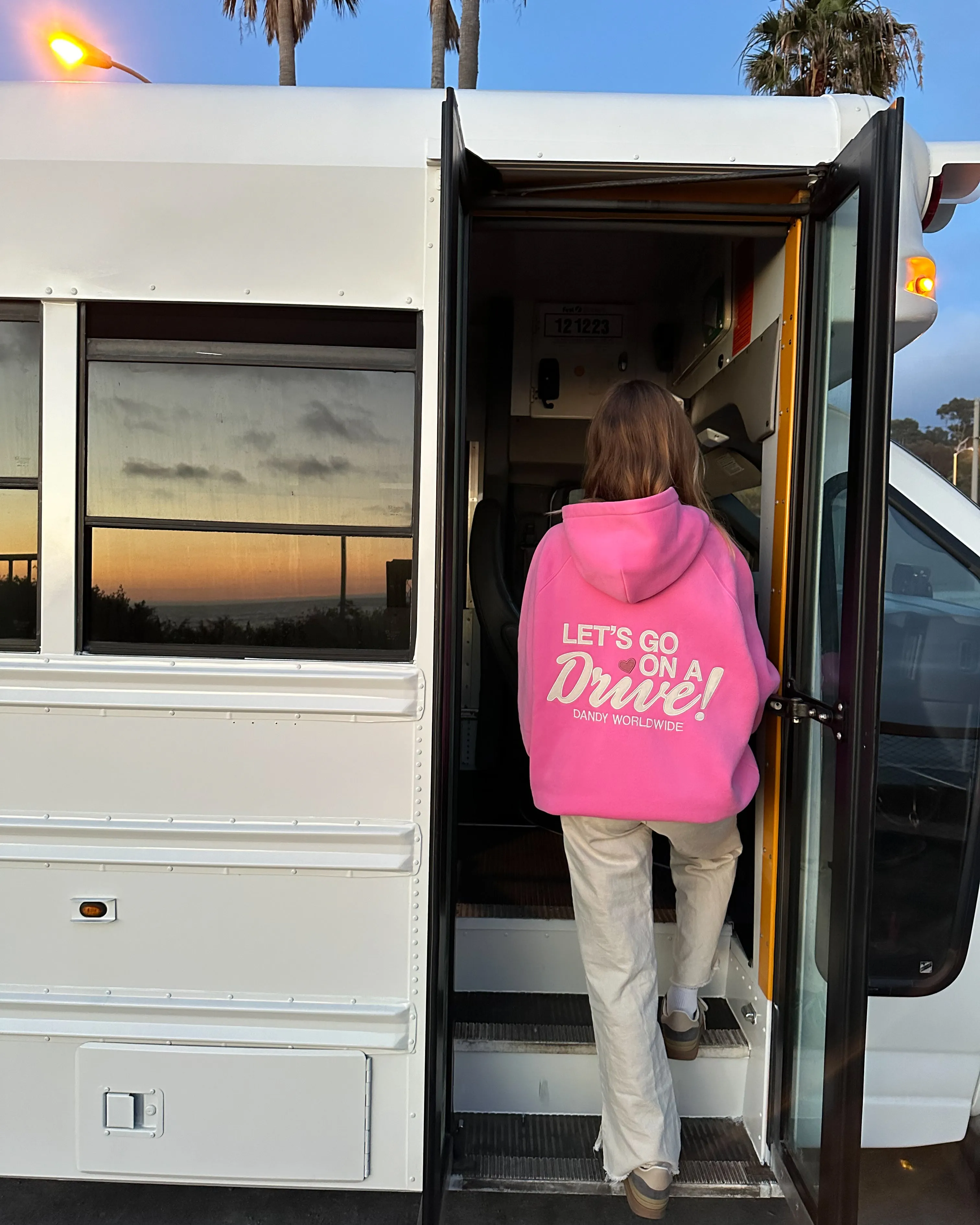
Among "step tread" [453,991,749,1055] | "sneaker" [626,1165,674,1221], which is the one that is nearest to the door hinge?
"step tread" [453,991,749,1055]

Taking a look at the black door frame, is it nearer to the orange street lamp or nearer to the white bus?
the white bus

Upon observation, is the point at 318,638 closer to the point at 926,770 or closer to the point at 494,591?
the point at 494,591

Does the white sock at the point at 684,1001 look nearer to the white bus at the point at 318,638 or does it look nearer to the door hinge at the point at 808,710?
the white bus at the point at 318,638

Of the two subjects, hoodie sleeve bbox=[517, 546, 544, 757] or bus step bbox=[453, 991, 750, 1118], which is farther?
bus step bbox=[453, 991, 750, 1118]

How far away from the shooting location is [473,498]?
419cm

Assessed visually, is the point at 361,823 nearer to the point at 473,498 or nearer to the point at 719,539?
the point at 719,539

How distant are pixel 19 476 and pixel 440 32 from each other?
11.8m

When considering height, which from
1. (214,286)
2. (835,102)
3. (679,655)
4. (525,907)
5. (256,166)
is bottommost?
(525,907)

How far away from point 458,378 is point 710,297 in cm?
149

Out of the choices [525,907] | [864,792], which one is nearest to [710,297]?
[864,792]

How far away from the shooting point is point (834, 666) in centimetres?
177

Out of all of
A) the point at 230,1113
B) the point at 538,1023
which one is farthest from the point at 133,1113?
the point at 538,1023

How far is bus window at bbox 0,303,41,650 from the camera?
6.04ft

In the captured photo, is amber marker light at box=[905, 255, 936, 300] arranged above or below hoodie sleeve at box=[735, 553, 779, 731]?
above
